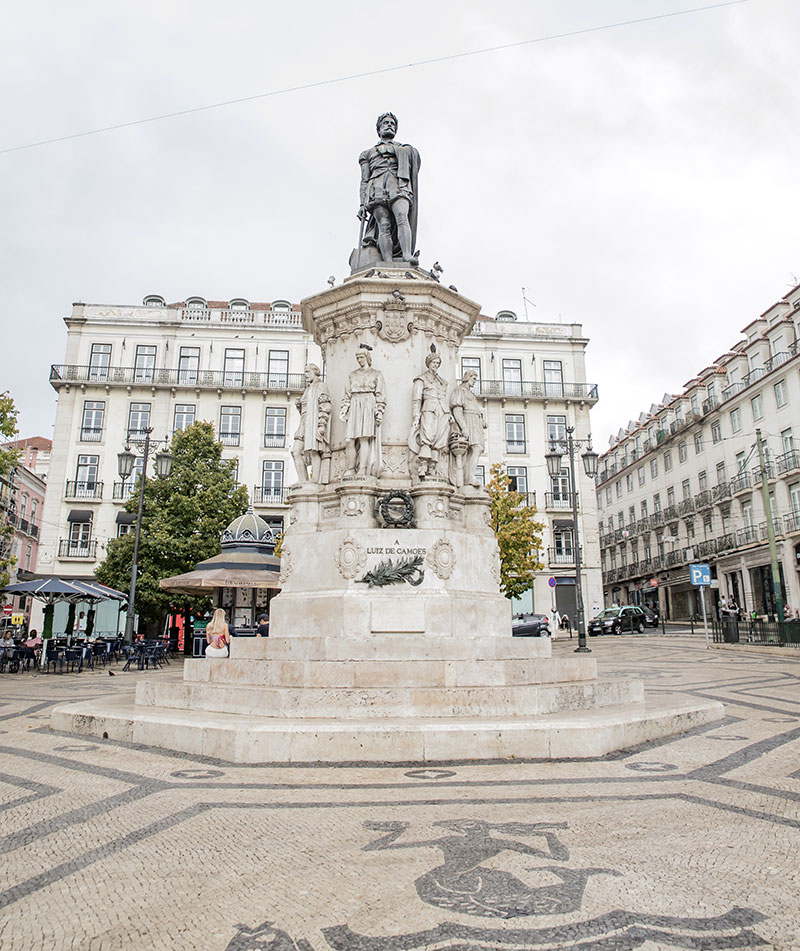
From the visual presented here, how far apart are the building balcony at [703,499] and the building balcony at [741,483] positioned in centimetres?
289

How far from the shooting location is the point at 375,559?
7.98 metres

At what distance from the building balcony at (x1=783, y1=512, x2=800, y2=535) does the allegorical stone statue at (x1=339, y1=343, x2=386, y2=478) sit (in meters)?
33.0

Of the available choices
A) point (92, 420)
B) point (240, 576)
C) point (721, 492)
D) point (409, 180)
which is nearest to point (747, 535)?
point (721, 492)

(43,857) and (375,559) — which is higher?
(375,559)

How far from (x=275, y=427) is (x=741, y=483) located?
91.8 ft

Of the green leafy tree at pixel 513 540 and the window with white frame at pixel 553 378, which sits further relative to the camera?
the window with white frame at pixel 553 378

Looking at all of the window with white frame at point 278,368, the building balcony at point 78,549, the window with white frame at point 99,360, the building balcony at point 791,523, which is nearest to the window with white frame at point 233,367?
the window with white frame at point 278,368

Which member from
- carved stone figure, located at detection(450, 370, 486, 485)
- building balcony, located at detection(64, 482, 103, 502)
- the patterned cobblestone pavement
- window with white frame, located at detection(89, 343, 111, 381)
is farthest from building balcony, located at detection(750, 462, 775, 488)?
window with white frame, located at detection(89, 343, 111, 381)

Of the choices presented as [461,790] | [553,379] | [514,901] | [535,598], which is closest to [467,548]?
[461,790]

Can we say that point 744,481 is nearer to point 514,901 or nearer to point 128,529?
point 128,529

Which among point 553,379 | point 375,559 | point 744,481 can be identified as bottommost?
point 375,559

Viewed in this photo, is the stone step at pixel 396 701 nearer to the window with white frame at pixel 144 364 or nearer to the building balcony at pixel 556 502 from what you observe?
the building balcony at pixel 556 502

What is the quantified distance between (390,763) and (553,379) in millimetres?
38262

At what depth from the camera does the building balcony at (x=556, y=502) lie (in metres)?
39.4
